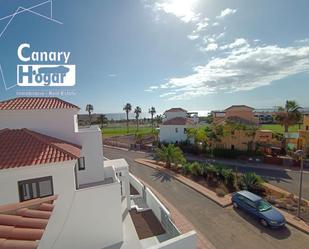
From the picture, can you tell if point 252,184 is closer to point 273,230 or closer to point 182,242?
point 273,230

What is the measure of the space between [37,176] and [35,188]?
1.91 feet

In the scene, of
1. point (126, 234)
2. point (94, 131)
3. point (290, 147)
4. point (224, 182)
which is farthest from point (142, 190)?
point (290, 147)

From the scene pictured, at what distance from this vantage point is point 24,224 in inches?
185

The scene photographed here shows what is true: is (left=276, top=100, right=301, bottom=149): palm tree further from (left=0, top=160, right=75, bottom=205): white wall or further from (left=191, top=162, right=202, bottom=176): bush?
(left=0, top=160, right=75, bottom=205): white wall

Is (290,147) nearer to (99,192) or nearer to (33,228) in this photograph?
(99,192)

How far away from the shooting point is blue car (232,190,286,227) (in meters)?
13.7

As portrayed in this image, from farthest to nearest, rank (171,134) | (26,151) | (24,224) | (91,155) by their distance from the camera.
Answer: (171,134) → (91,155) → (26,151) → (24,224)

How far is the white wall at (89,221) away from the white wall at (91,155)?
4.05 m

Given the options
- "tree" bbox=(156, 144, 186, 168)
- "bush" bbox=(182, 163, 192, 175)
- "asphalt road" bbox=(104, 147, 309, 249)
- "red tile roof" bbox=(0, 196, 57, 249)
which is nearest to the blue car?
"asphalt road" bbox=(104, 147, 309, 249)

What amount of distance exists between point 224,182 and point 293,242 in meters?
9.31

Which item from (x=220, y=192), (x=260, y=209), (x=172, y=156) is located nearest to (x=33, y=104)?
(x=220, y=192)

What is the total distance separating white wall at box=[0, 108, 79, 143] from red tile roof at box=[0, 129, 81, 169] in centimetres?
137

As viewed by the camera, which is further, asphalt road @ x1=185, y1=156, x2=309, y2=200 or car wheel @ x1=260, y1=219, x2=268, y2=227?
asphalt road @ x1=185, y1=156, x2=309, y2=200

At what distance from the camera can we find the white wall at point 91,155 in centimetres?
1484
